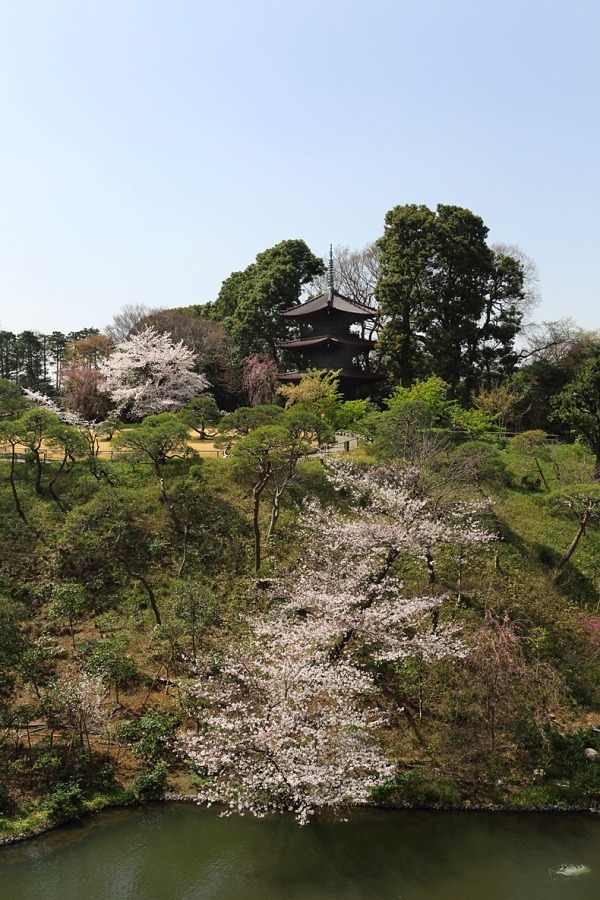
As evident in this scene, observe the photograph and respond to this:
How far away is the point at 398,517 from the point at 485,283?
24050mm

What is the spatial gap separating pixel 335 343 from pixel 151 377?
37.3ft

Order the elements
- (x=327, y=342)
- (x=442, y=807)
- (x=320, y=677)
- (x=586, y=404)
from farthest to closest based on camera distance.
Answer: (x=327, y=342) < (x=586, y=404) < (x=442, y=807) < (x=320, y=677)

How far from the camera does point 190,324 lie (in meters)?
40.1

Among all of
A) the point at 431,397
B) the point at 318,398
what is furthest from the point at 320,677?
the point at 431,397

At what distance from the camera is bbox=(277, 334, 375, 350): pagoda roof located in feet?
112

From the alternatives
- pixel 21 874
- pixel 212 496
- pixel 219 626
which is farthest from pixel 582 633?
pixel 21 874

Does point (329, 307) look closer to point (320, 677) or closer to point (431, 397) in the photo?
point (431, 397)

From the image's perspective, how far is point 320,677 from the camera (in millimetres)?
11117

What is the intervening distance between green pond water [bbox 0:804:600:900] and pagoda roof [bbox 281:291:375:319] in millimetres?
29013

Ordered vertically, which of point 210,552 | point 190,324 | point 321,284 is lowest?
point 210,552

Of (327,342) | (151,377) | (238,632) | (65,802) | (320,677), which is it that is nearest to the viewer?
(65,802)

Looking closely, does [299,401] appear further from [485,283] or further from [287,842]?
[287,842]

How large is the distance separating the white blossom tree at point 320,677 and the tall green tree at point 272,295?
79.4 feet

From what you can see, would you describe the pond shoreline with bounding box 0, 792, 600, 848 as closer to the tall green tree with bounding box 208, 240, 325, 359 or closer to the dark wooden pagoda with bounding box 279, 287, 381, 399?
the dark wooden pagoda with bounding box 279, 287, 381, 399
